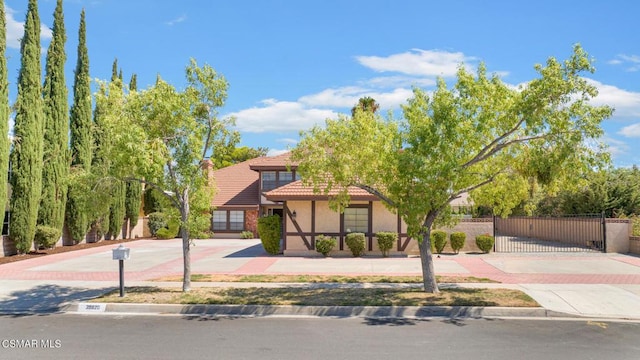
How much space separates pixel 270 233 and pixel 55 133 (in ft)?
37.4

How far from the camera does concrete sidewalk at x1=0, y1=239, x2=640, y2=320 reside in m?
12.6

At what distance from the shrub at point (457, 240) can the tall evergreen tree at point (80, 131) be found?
1834 centimetres

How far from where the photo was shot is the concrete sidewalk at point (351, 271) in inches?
496

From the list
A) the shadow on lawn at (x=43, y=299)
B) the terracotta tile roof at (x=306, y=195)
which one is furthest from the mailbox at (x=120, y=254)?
the terracotta tile roof at (x=306, y=195)

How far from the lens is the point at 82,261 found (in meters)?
21.8

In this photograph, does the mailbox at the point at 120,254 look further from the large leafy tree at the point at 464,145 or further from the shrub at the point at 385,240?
the shrub at the point at 385,240

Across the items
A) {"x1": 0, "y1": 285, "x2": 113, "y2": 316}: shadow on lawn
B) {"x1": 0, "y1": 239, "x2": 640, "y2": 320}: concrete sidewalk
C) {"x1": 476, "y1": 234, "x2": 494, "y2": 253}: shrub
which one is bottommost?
{"x1": 0, "y1": 285, "x2": 113, "y2": 316}: shadow on lawn

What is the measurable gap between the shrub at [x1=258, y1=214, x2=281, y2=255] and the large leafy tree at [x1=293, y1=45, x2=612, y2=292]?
34.7 ft

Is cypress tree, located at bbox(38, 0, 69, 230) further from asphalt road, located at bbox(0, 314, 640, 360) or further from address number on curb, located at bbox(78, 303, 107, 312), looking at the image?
asphalt road, located at bbox(0, 314, 640, 360)

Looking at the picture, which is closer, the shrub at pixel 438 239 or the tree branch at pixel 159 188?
the tree branch at pixel 159 188

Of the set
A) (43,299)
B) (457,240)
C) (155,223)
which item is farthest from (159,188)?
(155,223)

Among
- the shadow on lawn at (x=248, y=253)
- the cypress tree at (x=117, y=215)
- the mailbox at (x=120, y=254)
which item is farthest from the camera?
the cypress tree at (x=117, y=215)

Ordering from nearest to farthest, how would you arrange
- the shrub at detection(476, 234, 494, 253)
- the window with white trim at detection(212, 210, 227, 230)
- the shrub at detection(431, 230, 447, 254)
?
the shrub at detection(431, 230, 447, 254) < the shrub at detection(476, 234, 494, 253) < the window with white trim at detection(212, 210, 227, 230)

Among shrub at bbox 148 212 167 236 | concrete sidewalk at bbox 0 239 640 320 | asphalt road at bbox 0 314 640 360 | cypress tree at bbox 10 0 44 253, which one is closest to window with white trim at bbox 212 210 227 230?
shrub at bbox 148 212 167 236
